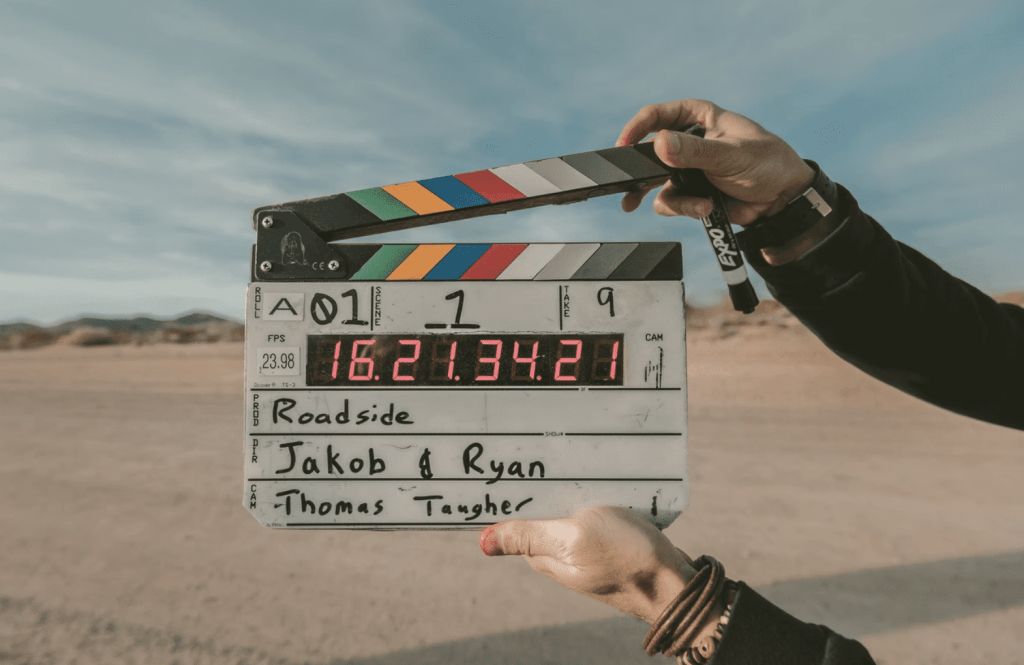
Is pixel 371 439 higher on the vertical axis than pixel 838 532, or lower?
higher

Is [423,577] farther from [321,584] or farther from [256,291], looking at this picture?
[256,291]

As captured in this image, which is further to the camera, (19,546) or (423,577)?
(19,546)

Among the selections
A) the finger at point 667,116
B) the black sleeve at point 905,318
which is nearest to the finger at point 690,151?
the finger at point 667,116

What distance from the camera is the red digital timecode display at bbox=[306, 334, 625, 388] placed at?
1.61 metres

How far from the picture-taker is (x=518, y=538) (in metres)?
1.53

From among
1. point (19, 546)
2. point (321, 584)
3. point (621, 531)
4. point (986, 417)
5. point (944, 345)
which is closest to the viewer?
point (621, 531)

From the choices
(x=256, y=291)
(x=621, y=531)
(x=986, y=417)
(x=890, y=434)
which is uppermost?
(x=256, y=291)

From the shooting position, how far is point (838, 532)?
15.1ft

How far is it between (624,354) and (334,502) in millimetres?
849

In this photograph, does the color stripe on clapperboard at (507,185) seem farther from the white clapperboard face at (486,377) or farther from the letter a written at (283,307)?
the letter a written at (283,307)

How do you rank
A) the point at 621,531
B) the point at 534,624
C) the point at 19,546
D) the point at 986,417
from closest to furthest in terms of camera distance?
1. the point at 621,531
2. the point at 986,417
3. the point at 534,624
4. the point at 19,546

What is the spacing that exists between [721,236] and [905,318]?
778 millimetres

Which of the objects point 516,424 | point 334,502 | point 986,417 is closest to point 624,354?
point 516,424

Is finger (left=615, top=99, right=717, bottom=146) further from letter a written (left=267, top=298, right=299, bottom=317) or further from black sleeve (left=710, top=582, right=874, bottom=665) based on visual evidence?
black sleeve (left=710, top=582, right=874, bottom=665)
